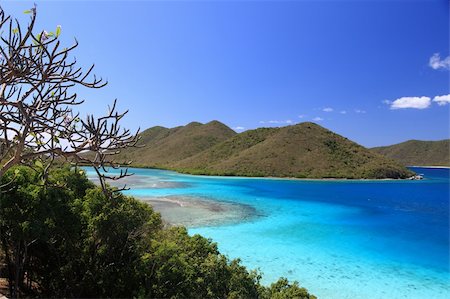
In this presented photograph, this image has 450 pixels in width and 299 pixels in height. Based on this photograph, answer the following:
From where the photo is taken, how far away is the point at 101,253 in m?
11.1

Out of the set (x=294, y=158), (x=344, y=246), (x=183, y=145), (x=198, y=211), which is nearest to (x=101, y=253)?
(x=344, y=246)

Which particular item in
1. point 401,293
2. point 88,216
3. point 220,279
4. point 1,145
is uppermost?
point 1,145

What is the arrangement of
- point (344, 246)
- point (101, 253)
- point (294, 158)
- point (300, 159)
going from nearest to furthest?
point (101, 253), point (344, 246), point (300, 159), point (294, 158)

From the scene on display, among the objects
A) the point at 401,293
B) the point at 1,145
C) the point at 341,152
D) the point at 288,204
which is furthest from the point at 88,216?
the point at 341,152

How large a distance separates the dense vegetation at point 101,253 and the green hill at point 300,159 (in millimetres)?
78689

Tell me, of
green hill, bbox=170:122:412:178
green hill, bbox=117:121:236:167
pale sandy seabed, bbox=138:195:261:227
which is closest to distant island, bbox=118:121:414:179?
green hill, bbox=170:122:412:178

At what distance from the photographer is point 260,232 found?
1025 inches

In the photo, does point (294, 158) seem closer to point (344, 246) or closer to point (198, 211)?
point (198, 211)

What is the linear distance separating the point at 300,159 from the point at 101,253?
291 feet

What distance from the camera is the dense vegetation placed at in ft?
33.0

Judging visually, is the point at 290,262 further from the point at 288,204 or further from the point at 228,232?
the point at 288,204

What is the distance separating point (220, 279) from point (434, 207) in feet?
141

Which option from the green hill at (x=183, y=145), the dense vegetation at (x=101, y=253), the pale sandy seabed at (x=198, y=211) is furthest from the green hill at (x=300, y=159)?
the dense vegetation at (x=101, y=253)

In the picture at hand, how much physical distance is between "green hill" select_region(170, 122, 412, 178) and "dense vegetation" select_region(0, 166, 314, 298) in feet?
258
